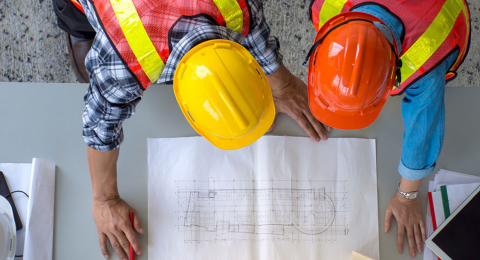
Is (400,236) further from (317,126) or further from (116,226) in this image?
(116,226)

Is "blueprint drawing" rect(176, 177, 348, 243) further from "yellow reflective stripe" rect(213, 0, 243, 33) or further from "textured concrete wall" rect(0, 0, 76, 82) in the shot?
"textured concrete wall" rect(0, 0, 76, 82)

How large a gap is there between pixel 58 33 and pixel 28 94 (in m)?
0.61

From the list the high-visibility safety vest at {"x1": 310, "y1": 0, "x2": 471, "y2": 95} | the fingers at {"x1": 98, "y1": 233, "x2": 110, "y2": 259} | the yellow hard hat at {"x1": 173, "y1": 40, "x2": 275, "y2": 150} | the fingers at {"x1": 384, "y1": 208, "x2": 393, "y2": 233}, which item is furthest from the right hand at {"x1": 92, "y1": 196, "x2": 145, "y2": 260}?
the high-visibility safety vest at {"x1": 310, "y1": 0, "x2": 471, "y2": 95}

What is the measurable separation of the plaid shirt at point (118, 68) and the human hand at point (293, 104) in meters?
0.11

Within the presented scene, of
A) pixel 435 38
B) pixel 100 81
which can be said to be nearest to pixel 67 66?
pixel 100 81

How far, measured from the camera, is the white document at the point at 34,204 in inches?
26.5

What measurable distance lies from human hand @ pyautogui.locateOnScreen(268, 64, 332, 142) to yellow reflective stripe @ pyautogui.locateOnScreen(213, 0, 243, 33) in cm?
21

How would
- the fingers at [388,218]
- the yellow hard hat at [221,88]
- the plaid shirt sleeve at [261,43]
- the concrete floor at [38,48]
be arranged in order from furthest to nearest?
the concrete floor at [38,48], the fingers at [388,218], the plaid shirt sleeve at [261,43], the yellow hard hat at [221,88]

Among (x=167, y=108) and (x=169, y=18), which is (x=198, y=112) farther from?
(x=167, y=108)

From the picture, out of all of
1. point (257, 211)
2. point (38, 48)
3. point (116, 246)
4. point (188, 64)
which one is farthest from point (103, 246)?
point (38, 48)

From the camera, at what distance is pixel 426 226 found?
0.74m

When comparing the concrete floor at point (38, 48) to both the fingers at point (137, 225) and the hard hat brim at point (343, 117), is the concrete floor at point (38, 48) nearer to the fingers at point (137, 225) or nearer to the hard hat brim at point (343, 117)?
the hard hat brim at point (343, 117)

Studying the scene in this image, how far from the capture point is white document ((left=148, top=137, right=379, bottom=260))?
0.70m

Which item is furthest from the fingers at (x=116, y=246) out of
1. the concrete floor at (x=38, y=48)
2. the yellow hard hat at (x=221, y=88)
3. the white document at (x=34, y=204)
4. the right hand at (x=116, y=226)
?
the concrete floor at (x=38, y=48)
